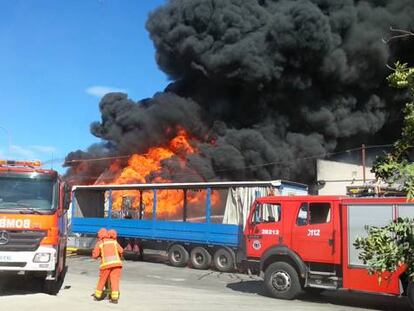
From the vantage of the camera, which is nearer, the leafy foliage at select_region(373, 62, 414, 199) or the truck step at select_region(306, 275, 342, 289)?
the leafy foliage at select_region(373, 62, 414, 199)

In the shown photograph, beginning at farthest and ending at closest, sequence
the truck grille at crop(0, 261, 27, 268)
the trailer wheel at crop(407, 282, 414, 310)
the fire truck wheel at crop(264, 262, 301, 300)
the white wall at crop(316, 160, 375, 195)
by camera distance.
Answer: the white wall at crop(316, 160, 375, 195) → the fire truck wheel at crop(264, 262, 301, 300) → the trailer wheel at crop(407, 282, 414, 310) → the truck grille at crop(0, 261, 27, 268)

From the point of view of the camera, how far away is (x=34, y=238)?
951 centimetres

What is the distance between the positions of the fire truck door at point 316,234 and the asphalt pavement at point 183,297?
0.99 meters

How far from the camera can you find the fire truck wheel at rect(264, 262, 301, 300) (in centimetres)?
1153

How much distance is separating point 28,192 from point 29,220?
532 mm

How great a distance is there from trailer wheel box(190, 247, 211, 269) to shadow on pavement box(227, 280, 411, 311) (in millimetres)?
4284

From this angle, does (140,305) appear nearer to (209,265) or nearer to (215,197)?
(209,265)

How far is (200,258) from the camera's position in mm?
18359

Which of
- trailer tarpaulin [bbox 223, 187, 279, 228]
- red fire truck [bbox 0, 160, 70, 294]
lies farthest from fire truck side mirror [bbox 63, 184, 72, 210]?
trailer tarpaulin [bbox 223, 187, 279, 228]

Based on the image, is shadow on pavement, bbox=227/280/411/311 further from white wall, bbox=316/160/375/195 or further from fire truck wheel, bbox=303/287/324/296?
white wall, bbox=316/160/375/195

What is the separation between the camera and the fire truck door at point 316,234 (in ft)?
37.1

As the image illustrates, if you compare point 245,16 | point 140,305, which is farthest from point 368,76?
point 140,305

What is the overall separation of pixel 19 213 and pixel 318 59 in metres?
29.1

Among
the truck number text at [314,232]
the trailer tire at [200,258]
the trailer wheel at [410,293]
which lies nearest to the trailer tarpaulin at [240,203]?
the trailer tire at [200,258]
